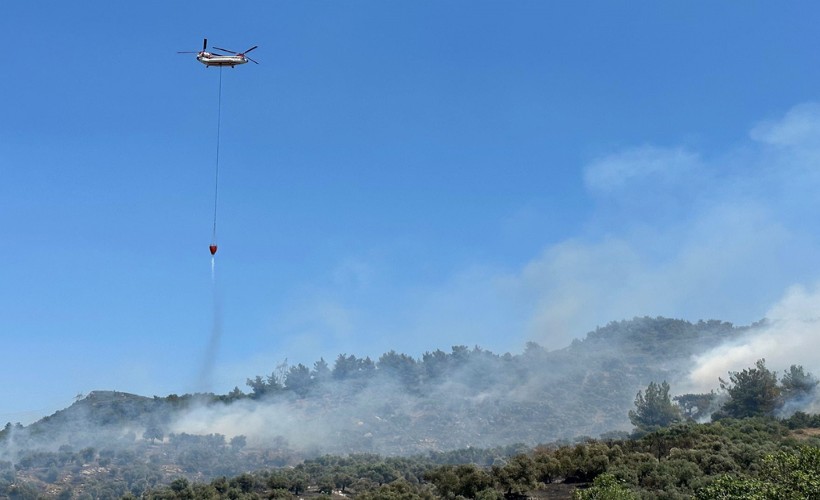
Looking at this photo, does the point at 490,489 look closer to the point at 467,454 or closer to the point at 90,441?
the point at 467,454

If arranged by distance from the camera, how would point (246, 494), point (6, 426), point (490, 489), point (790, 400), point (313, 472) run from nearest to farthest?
point (490, 489), point (246, 494), point (313, 472), point (790, 400), point (6, 426)

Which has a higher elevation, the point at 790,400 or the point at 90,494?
the point at 790,400

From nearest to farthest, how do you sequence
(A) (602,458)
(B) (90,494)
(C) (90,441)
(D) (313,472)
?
1. (A) (602,458)
2. (D) (313,472)
3. (B) (90,494)
4. (C) (90,441)

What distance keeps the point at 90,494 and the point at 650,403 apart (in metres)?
108

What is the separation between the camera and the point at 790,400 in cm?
15238

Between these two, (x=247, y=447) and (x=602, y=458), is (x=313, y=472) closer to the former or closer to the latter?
(x=602, y=458)

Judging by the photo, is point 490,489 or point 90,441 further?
point 90,441

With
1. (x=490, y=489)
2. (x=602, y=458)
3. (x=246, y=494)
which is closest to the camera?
(x=490, y=489)

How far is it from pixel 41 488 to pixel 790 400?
13432 cm

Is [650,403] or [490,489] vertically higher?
[650,403]

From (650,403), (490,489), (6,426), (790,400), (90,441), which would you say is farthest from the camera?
(6,426)

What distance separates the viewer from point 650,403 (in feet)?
542

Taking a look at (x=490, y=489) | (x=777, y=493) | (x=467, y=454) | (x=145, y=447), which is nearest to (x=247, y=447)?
(x=145, y=447)

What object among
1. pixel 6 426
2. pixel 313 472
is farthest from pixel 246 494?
pixel 6 426
